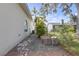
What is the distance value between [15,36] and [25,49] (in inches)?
27.4

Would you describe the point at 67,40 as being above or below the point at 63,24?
below

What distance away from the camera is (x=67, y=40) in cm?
488

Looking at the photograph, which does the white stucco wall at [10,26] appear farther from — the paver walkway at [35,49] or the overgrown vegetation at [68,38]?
the overgrown vegetation at [68,38]

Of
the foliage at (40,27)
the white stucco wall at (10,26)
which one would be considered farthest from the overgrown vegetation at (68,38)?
the white stucco wall at (10,26)

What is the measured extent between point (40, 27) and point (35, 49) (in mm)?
561

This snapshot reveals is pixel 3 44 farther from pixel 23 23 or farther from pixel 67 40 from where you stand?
pixel 67 40

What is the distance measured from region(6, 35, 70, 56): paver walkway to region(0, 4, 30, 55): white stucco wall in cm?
24

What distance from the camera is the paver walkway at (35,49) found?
4.88 m

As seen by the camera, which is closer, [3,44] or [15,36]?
[3,44]

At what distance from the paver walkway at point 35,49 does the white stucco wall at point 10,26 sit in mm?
Result: 241

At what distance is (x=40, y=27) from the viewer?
4961 mm

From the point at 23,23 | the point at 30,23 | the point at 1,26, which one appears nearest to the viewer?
the point at 1,26

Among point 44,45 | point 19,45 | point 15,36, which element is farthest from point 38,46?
point 15,36

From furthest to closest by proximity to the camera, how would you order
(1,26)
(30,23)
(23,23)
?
(23,23) < (30,23) < (1,26)
